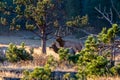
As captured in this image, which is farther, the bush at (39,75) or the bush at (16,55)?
the bush at (16,55)

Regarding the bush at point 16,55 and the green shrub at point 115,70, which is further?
the bush at point 16,55

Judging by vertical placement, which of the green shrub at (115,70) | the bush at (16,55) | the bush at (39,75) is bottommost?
the bush at (16,55)

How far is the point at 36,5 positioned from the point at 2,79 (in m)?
13.7

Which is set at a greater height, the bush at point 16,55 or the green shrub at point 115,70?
the green shrub at point 115,70

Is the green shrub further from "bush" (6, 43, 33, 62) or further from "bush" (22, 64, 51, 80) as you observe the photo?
"bush" (6, 43, 33, 62)

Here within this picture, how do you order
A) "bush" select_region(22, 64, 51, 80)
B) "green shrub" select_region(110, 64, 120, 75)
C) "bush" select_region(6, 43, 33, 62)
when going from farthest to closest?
"bush" select_region(6, 43, 33, 62) → "green shrub" select_region(110, 64, 120, 75) → "bush" select_region(22, 64, 51, 80)

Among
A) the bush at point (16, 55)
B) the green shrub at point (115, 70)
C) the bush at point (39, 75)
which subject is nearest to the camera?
the bush at point (39, 75)

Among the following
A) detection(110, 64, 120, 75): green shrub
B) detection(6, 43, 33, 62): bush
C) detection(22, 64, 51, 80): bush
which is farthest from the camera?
detection(6, 43, 33, 62): bush

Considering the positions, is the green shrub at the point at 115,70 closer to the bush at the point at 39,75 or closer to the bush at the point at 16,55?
the bush at the point at 39,75

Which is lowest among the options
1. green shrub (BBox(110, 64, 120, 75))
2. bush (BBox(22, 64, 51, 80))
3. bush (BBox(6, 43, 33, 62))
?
bush (BBox(6, 43, 33, 62))

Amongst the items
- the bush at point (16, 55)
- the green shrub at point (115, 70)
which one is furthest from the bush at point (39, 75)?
the bush at point (16, 55)

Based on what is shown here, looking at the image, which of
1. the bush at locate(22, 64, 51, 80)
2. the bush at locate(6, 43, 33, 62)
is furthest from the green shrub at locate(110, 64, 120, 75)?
the bush at locate(6, 43, 33, 62)

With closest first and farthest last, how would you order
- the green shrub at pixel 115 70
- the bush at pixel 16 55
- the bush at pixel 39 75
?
the bush at pixel 39 75 < the green shrub at pixel 115 70 < the bush at pixel 16 55

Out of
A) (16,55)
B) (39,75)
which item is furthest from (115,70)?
(16,55)
